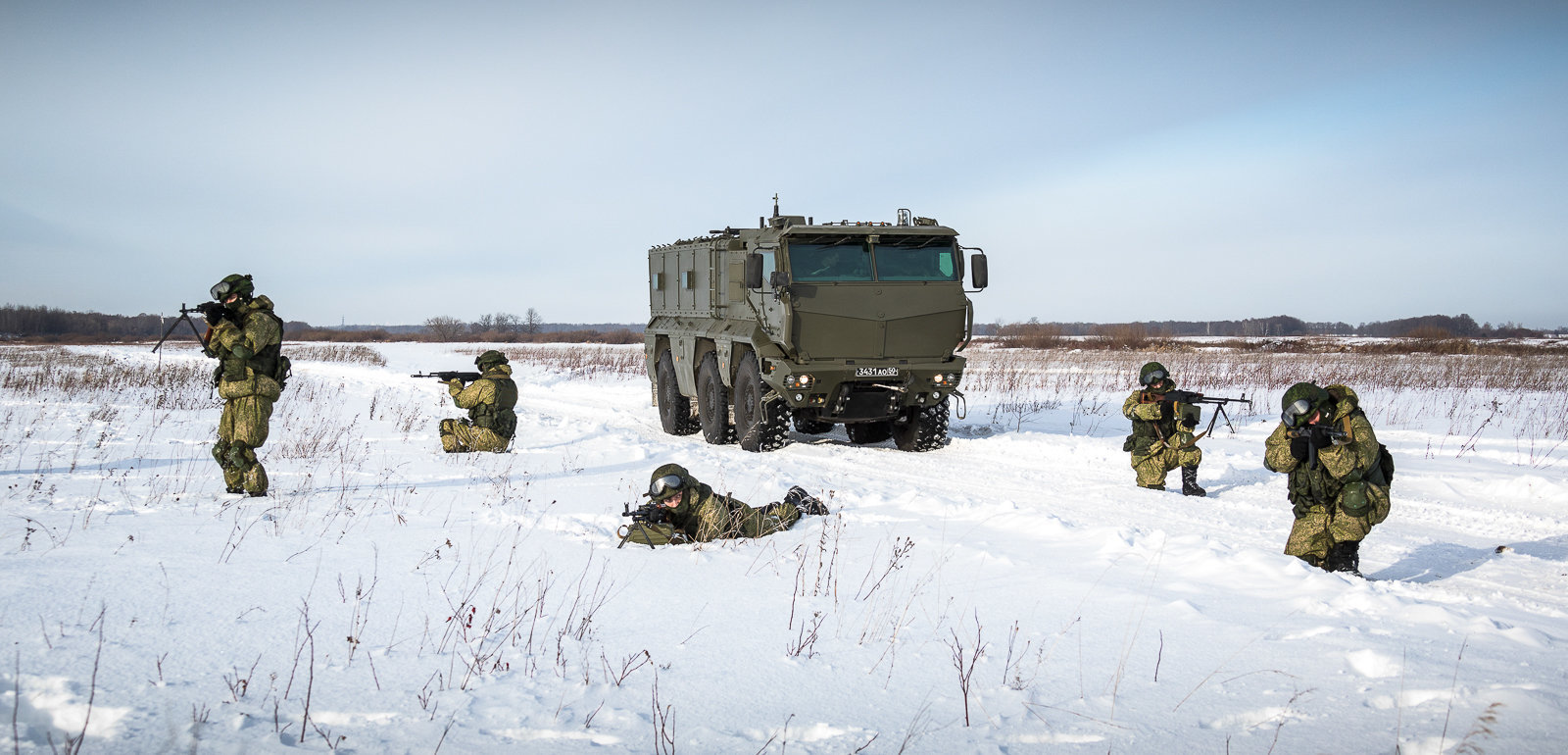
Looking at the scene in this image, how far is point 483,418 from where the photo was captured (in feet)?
32.7

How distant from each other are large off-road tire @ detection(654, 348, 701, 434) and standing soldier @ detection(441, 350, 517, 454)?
356 cm

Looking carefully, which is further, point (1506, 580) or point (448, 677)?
point (1506, 580)

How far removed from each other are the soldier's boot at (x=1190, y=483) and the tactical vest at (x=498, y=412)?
7.08 meters

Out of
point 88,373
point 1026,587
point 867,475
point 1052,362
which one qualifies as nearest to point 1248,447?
point 867,475

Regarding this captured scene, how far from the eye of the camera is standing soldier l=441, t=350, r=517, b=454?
32.5 feet

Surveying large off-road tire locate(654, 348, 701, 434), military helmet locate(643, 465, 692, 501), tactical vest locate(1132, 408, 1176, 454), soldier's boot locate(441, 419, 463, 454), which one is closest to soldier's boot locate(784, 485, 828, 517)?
military helmet locate(643, 465, 692, 501)

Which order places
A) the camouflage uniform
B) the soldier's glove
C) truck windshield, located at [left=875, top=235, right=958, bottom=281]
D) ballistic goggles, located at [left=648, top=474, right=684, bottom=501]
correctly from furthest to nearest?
truck windshield, located at [left=875, top=235, right=958, bottom=281] → the camouflage uniform → ballistic goggles, located at [left=648, top=474, right=684, bottom=501] → the soldier's glove

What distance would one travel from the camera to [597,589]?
15.6ft

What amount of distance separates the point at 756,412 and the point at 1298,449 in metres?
6.51

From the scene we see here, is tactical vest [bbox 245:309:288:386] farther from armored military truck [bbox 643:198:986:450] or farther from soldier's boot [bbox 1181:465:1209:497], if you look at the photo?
soldier's boot [bbox 1181:465:1209:497]

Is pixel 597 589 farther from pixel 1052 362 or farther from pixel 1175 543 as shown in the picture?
pixel 1052 362

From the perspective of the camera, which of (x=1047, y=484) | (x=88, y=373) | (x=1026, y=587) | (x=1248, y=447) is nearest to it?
(x=1026, y=587)

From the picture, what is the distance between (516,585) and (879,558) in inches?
87.8

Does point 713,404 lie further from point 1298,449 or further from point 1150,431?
point 1298,449
